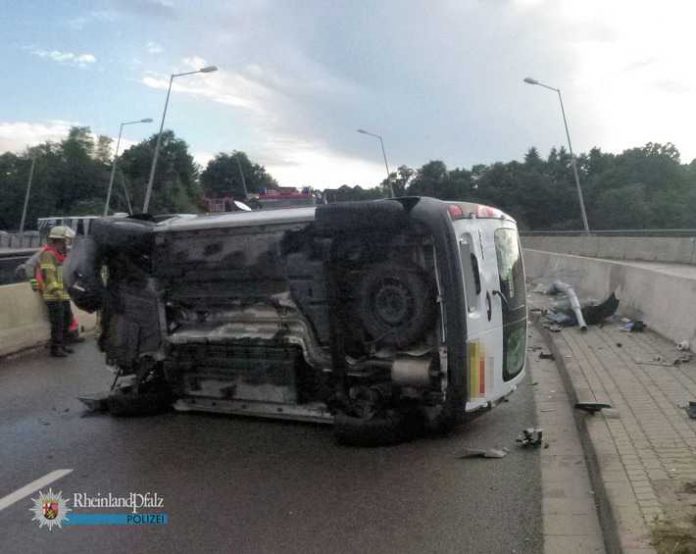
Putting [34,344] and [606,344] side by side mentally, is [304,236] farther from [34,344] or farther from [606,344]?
[34,344]

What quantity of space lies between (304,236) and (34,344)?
801 cm

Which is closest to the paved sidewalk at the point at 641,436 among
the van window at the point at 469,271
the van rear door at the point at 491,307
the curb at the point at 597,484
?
the curb at the point at 597,484

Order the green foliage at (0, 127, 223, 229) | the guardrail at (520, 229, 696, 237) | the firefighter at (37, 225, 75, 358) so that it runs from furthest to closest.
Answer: the green foliage at (0, 127, 223, 229) → the guardrail at (520, 229, 696, 237) → the firefighter at (37, 225, 75, 358)

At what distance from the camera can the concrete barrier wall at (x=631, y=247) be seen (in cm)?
2533

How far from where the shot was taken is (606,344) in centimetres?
1007

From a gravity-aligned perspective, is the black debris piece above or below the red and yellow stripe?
below

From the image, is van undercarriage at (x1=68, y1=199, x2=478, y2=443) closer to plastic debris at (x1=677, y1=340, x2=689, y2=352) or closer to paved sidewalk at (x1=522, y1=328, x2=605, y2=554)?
paved sidewalk at (x1=522, y1=328, x2=605, y2=554)

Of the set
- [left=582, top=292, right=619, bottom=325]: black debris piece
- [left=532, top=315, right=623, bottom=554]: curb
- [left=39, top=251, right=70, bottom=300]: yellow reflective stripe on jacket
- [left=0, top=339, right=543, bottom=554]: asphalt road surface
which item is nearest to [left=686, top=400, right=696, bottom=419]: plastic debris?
[left=532, top=315, right=623, bottom=554]: curb

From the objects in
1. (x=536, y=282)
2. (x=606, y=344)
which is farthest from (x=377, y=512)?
(x=536, y=282)

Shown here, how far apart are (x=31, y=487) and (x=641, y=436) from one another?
14.9 ft

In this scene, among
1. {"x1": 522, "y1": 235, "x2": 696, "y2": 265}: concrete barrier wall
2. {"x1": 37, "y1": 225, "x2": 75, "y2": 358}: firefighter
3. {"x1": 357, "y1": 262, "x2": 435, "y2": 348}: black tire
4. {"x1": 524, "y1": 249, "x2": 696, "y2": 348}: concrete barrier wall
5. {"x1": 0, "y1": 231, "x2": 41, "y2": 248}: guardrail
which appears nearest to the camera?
{"x1": 357, "y1": 262, "x2": 435, "y2": 348}: black tire

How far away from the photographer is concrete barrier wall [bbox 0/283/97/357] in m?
11.7

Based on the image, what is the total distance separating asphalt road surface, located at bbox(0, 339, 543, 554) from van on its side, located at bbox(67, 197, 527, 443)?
31cm

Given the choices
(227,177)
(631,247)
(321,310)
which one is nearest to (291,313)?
(321,310)
